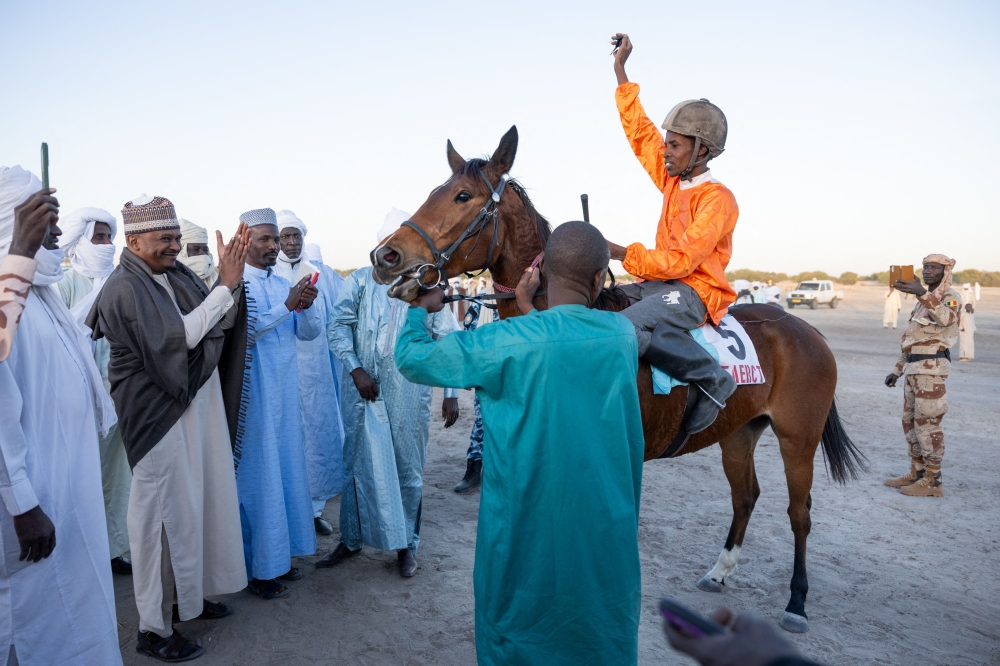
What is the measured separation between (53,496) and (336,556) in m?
2.60

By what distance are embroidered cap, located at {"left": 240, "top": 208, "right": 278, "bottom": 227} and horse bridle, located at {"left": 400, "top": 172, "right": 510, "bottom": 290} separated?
194 centimetres

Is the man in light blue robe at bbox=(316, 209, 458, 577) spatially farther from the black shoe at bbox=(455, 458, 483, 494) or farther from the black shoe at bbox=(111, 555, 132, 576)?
the black shoe at bbox=(455, 458, 483, 494)

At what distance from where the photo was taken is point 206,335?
3.65 m

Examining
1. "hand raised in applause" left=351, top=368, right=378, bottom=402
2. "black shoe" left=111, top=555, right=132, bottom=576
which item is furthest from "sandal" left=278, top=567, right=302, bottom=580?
"hand raised in applause" left=351, top=368, right=378, bottom=402

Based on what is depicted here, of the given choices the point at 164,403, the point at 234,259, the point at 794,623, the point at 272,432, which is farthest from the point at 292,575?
the point at 794,623

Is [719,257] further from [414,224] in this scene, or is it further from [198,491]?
[198,491]

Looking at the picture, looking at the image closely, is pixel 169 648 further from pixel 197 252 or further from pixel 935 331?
pixel 935 331

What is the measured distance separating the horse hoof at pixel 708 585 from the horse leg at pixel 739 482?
0.21ft

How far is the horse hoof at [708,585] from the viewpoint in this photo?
4.59 m

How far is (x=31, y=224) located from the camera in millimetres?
2391

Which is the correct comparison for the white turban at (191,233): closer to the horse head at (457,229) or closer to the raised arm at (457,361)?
the horse head at (457,229)

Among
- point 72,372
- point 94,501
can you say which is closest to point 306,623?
point 94,501

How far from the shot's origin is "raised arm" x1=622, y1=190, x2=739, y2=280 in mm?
3570

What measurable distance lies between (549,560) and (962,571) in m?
4.50
